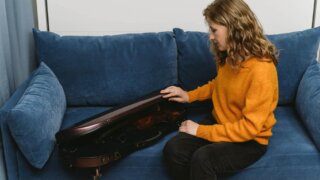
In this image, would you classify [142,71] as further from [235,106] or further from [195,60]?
[235,106]

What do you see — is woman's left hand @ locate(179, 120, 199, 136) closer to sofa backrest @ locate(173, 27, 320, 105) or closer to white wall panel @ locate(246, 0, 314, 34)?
sofa backrest @ locate(173, 27, 320, 105)

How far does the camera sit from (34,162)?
172cm

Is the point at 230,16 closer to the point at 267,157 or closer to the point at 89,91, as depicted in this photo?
the point at 267,157

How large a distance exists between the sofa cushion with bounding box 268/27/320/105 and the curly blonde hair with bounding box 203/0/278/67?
456mm

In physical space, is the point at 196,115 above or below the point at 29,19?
below

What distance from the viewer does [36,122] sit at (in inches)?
65.8

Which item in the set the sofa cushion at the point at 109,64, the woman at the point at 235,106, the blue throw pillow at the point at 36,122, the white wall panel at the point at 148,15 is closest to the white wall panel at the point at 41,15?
the white wall panel at the point at 148,15

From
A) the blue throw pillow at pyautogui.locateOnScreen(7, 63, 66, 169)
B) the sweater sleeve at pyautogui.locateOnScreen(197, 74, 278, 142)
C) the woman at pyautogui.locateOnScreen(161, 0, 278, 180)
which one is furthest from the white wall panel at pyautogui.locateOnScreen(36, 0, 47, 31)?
the sweater sleeve at pyautogui.locateOnScreen(197, 74, 278, 142)

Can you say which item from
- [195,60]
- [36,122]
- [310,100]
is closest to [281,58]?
[310,100]

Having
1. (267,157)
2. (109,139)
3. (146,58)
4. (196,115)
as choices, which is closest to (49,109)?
(109,139)

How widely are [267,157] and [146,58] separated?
799mm

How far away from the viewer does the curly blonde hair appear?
1.63m

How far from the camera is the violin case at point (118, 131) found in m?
1.67

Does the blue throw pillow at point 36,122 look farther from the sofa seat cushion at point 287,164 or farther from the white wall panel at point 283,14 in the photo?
the white wall panel at point 283,14
